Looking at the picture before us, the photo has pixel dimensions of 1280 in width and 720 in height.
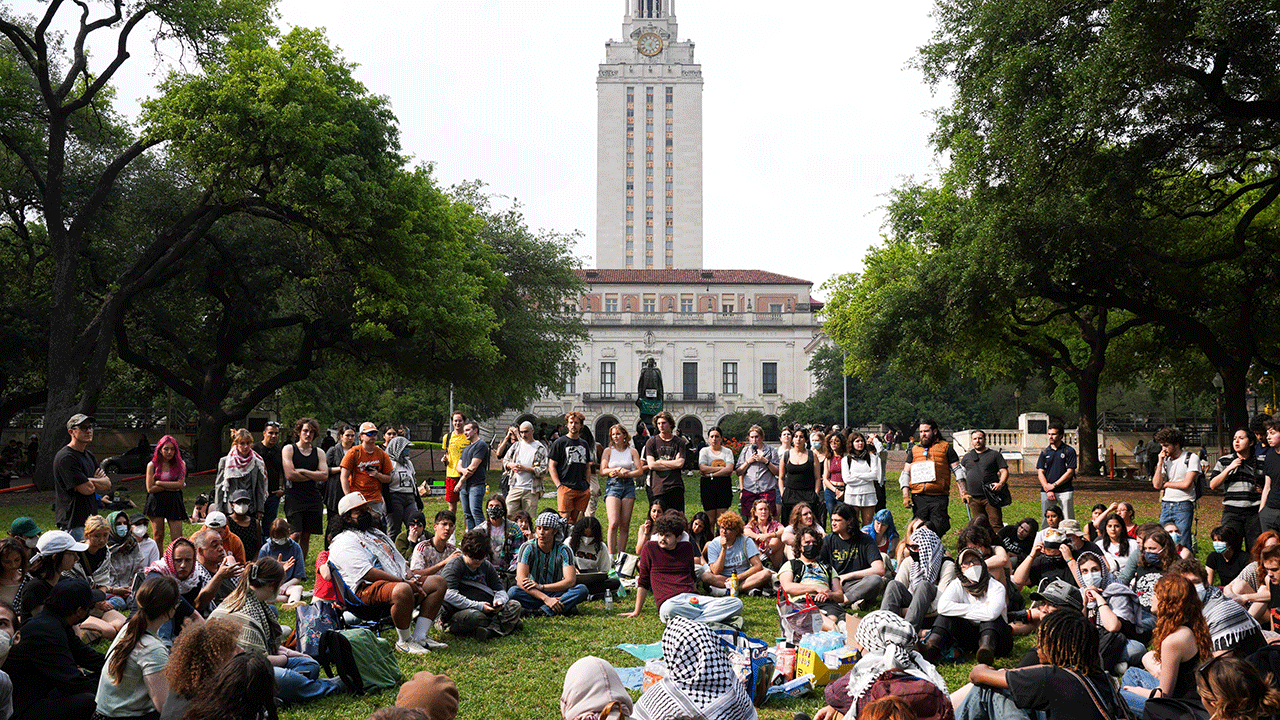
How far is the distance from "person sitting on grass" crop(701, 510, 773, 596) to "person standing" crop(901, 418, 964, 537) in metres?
2.23

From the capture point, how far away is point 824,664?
6.22 meters

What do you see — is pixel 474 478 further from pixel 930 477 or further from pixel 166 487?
pixel 930 477

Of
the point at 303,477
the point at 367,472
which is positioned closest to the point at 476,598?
the point at 367,472

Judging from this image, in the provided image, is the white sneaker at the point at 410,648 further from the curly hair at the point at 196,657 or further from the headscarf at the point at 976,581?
the headscarf at the point at 976,581

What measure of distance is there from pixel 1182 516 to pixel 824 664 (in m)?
5.87

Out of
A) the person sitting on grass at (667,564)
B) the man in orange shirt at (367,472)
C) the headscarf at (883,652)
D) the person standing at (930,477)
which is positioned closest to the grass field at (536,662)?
the person sitting on grass at (667,564)

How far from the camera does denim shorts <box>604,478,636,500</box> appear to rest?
35.1ft

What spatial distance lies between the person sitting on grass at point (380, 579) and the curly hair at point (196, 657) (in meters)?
3.02

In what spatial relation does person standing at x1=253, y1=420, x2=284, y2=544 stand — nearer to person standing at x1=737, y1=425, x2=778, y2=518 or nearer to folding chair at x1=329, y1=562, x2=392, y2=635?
folding chair at x1=329, y1=562, x2=392, y2=635

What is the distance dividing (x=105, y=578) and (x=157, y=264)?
683 inches

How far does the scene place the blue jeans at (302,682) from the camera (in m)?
Result: 5.73

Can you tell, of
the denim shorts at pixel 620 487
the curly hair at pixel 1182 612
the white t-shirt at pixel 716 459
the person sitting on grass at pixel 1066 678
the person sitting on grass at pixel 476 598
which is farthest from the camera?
the white t-shirt at pixel 716 459

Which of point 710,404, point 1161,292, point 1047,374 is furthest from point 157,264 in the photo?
point 710,404

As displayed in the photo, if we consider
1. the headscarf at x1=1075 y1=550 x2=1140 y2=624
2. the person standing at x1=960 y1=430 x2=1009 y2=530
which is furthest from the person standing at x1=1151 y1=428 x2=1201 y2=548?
the headscarf at x1=1075 y1=550 x2=1140 y2=624
